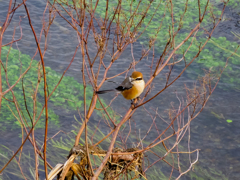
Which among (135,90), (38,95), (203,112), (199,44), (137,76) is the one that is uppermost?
(137,76)

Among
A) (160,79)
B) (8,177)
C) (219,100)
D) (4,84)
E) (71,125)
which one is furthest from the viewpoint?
(160,79)

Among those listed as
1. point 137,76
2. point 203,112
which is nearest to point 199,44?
point 203,112

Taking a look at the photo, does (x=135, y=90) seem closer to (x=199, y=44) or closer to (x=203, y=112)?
(x=203, y=112)

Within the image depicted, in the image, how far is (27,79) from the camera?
6.42 m

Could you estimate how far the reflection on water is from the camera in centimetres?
539

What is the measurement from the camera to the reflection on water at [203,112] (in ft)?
17.7

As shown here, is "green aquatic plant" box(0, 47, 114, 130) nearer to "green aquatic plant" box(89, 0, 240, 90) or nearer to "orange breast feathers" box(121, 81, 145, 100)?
"green aquatic plant" box(89, 0, 240, 90)

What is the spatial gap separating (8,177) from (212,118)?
4.70 m

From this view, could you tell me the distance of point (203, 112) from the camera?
257 inches

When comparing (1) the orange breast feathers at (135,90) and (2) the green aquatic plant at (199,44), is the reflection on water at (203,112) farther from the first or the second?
(1) the orange breast feathers at (135,90)

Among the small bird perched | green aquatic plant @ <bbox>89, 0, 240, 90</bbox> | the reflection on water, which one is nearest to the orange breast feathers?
the small bird perched

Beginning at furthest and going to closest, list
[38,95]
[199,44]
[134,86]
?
A: [199,44] → [38,95] → [134,86]

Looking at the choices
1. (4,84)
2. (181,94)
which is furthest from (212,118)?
(4,84)

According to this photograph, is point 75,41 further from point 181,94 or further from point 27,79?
point 181,94
